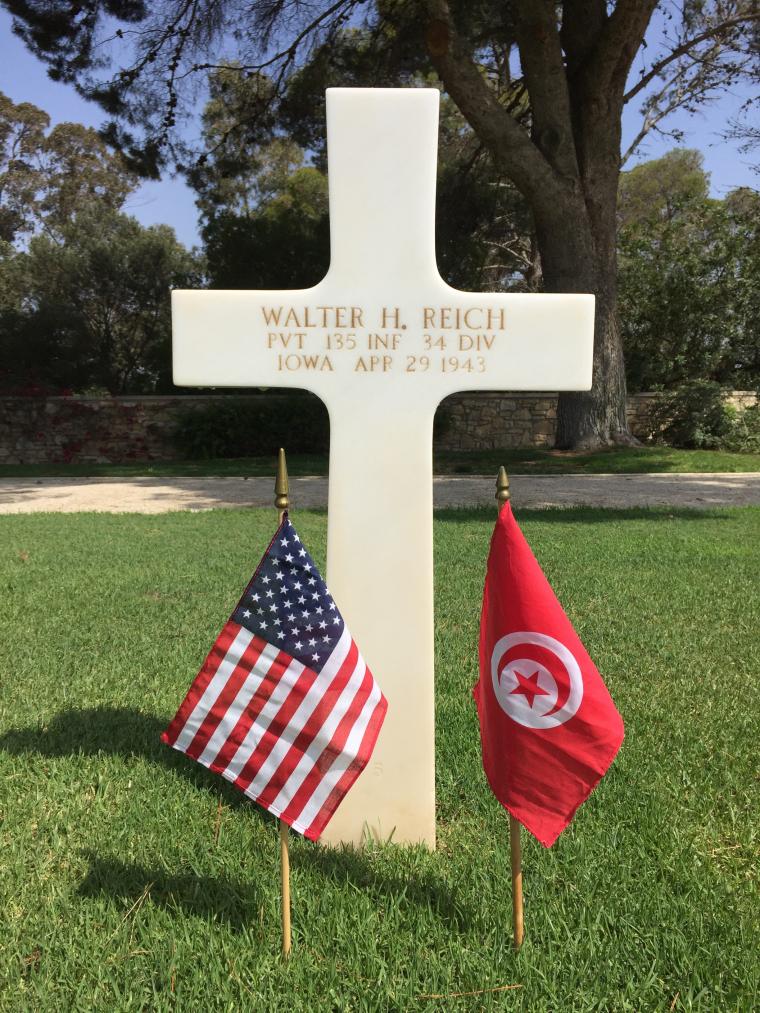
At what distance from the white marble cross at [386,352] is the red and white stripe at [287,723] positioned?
36 centimetres

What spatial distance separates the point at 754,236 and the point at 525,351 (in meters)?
20.0

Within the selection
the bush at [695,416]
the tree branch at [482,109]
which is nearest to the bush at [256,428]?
the tree branch at [482,109]

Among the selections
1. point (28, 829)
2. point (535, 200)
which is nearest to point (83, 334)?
point (535, 200)

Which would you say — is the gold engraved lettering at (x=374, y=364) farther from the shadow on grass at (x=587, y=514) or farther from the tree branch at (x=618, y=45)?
the tree branch at (x=618, y=45)

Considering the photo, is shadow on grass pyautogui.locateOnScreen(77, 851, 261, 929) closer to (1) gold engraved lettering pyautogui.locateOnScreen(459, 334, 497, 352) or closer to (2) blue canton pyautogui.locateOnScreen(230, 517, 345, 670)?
(2) blue canton pyautogui.locateOnScreen(230, 517, 345, 670)

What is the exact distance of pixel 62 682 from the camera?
359 cm

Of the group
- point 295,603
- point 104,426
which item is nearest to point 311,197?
point 104,426

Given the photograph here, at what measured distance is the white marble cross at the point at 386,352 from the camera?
2230 mm

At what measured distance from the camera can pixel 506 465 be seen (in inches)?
518

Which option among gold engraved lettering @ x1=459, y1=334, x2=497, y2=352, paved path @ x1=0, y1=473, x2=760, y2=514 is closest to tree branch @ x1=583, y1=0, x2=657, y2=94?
paved path @ x1=0, y1=473, x2=760, y2=514

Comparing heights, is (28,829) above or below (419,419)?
below

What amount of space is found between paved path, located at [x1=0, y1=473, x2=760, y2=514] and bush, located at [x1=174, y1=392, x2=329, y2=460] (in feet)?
12.9

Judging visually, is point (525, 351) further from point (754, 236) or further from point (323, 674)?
point (754, 236)

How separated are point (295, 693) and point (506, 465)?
37.6ft
